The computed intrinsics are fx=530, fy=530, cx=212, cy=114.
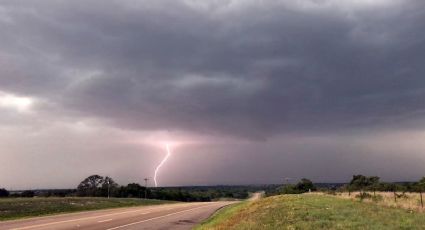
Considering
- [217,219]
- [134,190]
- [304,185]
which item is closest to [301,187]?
[304,185]

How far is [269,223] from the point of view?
2127cm

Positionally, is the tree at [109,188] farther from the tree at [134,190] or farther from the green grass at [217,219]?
the green grass at [217,219]

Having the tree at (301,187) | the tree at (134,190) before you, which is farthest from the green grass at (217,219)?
the tree at (134,190)

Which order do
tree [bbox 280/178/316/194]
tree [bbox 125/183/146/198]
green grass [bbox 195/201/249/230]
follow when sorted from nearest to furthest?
green grass [bbox 195/201/249/230]
tree [bbox 280/178/316/194]
tree [bbox 125/183/146/198]

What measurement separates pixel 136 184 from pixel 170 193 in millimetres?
10105

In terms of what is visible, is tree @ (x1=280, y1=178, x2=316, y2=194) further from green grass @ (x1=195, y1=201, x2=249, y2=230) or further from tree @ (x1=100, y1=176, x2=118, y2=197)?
green grass @ (x1=195, y1=201, x2=249, y2=230)

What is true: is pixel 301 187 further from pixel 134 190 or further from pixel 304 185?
pixel 134 190

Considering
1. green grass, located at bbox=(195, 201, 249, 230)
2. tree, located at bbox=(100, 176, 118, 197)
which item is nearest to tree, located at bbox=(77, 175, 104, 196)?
tree, located at bbox=(100, 176, 118, 197)

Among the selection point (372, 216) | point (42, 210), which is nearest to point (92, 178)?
point (42, 210)

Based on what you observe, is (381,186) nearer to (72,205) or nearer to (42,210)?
(72,205)

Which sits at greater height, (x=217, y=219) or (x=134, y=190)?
(x=134, y=190)

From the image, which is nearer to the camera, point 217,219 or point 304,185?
point 217,219

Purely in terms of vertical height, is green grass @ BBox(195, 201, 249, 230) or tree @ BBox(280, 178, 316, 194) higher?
tree @ BBox(280, 178, 316, 194)

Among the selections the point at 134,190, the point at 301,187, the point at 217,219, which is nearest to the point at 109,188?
the point at 134,190
